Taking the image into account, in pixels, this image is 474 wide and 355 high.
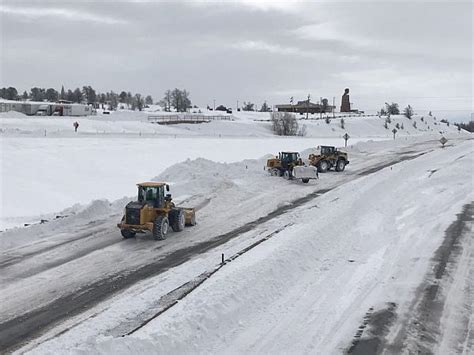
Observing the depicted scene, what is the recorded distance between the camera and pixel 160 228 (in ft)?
55.0

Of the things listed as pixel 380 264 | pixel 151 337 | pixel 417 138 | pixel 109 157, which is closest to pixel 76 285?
pixel 151 337

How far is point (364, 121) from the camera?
332 feet

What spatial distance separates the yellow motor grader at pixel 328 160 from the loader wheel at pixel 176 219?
1788 cm

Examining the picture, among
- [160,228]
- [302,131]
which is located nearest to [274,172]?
[160,228]

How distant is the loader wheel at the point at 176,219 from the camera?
58.3 ft

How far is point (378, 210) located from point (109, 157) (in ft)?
61.9

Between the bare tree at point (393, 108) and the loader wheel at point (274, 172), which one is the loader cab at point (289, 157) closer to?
the loader wheel at point (274, 172)

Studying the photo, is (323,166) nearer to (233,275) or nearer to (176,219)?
(176,219)

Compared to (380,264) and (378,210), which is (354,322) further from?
(378,210)

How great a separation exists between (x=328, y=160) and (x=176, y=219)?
18.7 meters

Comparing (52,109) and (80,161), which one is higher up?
(52,109)

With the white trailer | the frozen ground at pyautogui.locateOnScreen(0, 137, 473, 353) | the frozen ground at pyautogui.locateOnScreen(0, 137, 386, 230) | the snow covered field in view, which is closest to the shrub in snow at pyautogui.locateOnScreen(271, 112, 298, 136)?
the frozen ground at pyautogui.locateOnScreen(0, 137, 386, 230)

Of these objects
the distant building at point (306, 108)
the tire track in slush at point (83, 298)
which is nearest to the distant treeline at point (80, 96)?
the distant building at point (306, 108)

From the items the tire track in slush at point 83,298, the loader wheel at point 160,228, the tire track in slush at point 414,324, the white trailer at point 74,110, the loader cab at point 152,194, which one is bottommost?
the tire track in slush at point 83,298
